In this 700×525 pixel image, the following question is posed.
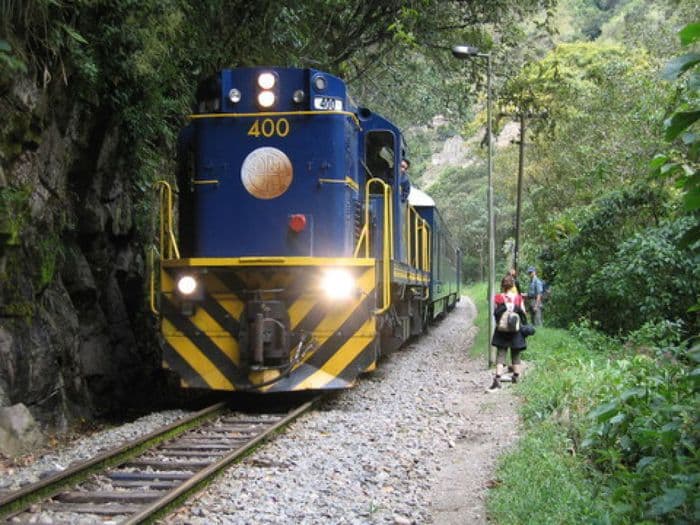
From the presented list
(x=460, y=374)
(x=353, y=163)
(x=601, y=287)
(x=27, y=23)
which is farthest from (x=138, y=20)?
(x=601, y=287)

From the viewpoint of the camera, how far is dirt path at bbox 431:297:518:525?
14.3 ft

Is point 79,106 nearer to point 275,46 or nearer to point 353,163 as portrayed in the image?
point 353,163

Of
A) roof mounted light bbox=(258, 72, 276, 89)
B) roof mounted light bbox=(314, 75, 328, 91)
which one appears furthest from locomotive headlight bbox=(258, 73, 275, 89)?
roof mounted light bbox=(314, 75, 328, 91)

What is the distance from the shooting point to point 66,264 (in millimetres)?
7828

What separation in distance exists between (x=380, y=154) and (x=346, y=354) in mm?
2639

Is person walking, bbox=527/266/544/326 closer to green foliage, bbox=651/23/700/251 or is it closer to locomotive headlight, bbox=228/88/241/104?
locomotive headlight, bbox=228/88/241/104

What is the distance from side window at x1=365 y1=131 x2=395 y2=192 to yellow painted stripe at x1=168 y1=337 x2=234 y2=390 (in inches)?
117

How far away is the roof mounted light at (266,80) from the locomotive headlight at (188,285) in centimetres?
214

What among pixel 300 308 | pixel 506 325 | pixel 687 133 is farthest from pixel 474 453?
pixel 687 133

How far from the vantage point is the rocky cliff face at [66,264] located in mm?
6469

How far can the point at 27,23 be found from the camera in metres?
6.42

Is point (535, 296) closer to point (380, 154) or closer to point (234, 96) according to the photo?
point (380, 154)

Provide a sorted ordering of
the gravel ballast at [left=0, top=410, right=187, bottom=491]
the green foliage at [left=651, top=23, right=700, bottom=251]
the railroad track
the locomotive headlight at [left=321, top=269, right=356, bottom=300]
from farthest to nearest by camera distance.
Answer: the locomotive headlight at [left=321, top=269, right=356, bottom=300]
the gravel ballast at [left=0, top=410, right=187, bottom=491]
the railroad track
the green foliage at [left=651, top=23, right=700, bottom=251]

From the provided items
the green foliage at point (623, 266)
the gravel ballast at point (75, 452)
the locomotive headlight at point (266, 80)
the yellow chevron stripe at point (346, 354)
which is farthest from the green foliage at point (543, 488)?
the green foliage at point (623, 266)
